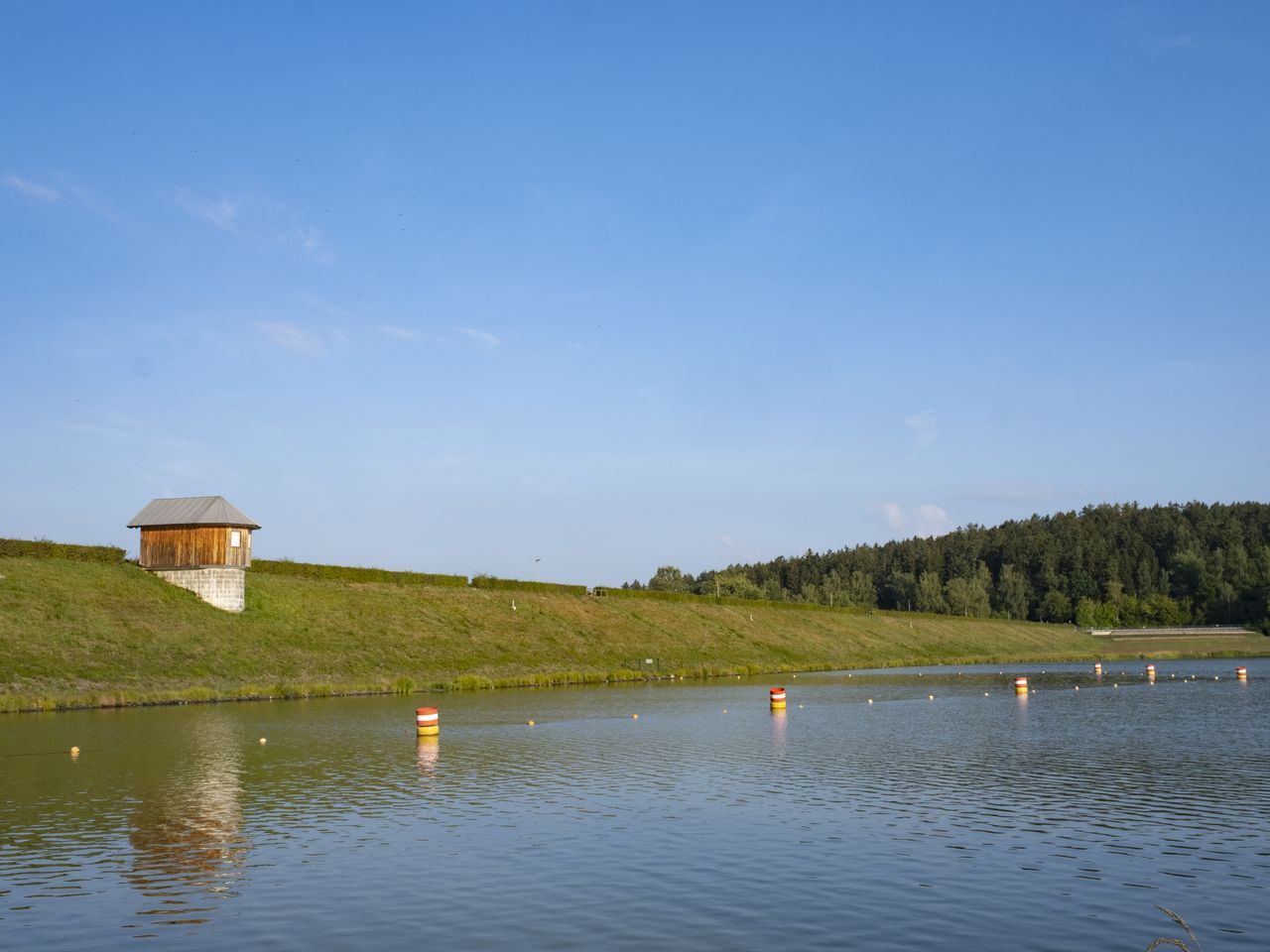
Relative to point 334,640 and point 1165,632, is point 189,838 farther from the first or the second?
point 1165,632

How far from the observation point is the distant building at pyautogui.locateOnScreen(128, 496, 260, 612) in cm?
8381

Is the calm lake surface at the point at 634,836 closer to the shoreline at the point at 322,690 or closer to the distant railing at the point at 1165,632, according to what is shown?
the shoreline at the point at 322,690

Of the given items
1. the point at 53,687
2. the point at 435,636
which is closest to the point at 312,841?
the point at 53,687

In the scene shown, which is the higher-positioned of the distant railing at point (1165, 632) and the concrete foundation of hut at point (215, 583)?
the concrete foundation of hut at point (215, 583)

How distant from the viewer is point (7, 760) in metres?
37.8

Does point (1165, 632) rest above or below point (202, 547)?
below

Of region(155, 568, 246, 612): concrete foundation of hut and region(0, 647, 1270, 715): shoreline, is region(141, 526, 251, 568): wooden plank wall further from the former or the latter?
region(0, 647, 1270, 715): shoreline

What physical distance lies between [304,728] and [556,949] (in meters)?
34.9

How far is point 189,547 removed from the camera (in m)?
85.6

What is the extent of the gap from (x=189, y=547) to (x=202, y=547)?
124 centimetres

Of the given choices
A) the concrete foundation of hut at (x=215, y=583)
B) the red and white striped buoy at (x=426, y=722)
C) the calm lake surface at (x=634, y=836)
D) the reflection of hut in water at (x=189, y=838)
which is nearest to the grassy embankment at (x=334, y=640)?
the concrete foundation of hut at (x=215, y=583)

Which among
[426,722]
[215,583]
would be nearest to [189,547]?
[215,583]

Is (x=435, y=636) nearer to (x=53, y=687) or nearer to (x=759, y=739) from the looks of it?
(x=53, y=687)

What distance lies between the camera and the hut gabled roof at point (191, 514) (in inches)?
3391
